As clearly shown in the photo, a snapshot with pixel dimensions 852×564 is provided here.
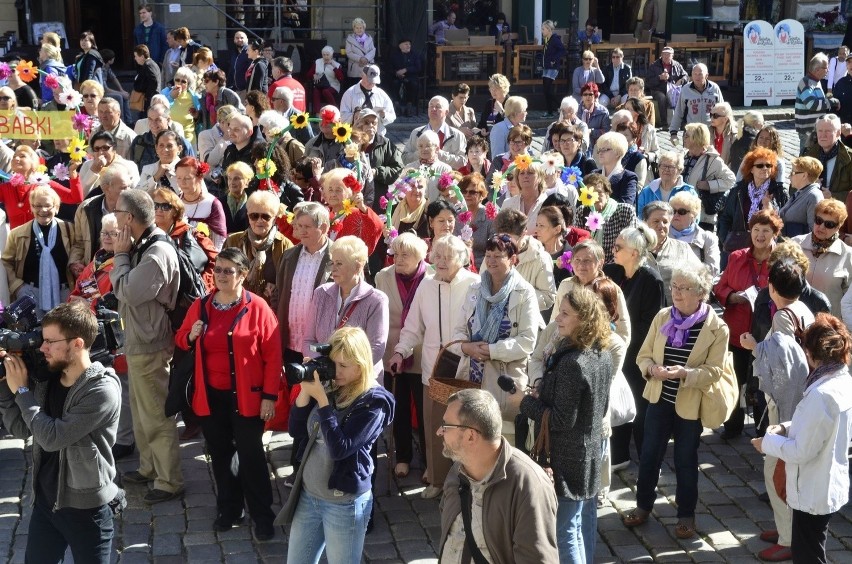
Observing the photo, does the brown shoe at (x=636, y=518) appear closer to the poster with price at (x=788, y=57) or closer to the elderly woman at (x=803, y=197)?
the elderly woman at (x=803, y=197)

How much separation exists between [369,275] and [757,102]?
14.7m

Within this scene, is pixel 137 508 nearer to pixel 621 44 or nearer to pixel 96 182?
pixel 96 182

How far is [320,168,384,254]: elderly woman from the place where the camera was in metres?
8.05

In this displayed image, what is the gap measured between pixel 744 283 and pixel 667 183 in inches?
78.2

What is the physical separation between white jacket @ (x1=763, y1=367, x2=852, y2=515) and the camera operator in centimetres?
306

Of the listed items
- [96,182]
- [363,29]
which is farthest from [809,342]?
[363,29]

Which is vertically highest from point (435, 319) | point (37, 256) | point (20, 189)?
point (20, 189)

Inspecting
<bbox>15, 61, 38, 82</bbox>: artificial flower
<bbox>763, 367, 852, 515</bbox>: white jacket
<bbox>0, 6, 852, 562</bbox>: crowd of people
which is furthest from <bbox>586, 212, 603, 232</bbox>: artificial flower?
<bbox>15, 61, 38, 82</bbox>: artificial flower

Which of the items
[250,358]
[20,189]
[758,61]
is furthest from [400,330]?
[758,61]

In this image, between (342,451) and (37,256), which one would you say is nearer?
(342,451)

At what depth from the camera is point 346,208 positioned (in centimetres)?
803

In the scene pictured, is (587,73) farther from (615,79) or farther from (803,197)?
(803,197)

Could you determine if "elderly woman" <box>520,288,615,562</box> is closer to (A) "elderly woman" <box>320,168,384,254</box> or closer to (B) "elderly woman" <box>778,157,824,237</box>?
(A) "elderly woman" <box>320,168,384,254</box>

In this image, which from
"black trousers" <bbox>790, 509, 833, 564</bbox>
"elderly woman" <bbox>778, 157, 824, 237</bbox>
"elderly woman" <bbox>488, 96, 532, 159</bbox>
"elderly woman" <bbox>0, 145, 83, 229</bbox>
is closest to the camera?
"black trousers" <bbox>790, 509, 833, 564</bbox>
